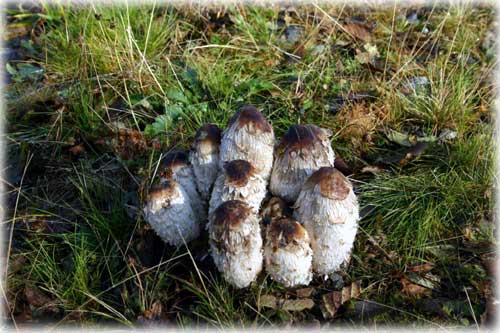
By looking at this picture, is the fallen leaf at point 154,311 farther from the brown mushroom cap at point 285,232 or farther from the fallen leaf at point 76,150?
the fallen leaf at point 76,150

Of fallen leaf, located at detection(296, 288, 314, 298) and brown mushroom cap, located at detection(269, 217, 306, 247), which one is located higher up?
brown mushroom cap, located at detection(269, 217, 306, 247)

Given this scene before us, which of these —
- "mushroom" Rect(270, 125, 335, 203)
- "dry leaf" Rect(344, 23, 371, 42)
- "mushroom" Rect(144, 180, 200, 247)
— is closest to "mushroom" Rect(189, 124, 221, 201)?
"mushroom" Rect(144, 180, 200, 247)

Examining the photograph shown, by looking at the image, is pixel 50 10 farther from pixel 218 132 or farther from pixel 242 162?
pixel 242 162

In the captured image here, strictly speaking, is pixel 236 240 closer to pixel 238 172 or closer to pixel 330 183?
pixel 238 172

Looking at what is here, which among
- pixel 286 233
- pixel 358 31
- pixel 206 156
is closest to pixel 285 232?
pixel 286 233

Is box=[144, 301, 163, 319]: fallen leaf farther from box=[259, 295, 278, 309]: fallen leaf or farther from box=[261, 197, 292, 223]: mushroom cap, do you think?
box=[261, 197, 292, 223]: mushroom cap

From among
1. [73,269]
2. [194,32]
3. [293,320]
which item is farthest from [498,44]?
[73,269]

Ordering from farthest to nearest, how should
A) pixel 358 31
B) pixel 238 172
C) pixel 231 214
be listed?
pixel 358 31 → pixel 238 172 → pixel 231 214
